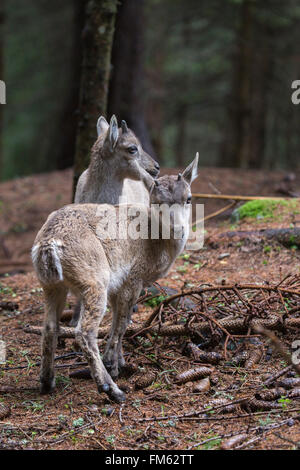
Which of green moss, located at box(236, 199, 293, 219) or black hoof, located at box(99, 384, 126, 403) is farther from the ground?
green moss, located at box(236, 199, 293, 219)

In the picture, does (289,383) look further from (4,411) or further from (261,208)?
(261,208)

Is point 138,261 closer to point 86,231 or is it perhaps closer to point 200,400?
point 86,231

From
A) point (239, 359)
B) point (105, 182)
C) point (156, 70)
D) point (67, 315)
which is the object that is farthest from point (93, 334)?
point (156, 70)

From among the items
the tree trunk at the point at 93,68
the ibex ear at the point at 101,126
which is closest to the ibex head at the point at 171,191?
the ibex ear at the point at 101,126

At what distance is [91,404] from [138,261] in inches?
56.6

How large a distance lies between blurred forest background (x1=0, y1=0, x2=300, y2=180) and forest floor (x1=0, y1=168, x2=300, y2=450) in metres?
6.36

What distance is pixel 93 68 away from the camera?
8.05 m

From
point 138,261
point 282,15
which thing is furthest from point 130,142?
point 282,15

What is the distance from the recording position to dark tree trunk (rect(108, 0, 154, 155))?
513 inches

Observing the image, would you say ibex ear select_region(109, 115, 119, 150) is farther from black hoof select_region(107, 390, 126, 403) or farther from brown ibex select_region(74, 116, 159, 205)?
black hoof select_region(107, 390, 126, 403)

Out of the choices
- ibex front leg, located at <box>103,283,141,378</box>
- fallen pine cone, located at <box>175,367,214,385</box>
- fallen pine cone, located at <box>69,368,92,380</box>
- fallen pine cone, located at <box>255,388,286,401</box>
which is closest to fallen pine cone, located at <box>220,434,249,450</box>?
fallen pine cone, located at <box>255,388,286,401</box>

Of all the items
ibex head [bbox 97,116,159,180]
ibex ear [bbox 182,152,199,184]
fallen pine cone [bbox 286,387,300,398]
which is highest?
ibex head [bbox 97,116,159,180]

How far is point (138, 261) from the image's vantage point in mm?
5324

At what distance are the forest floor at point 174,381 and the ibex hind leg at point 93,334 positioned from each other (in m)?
0.16
